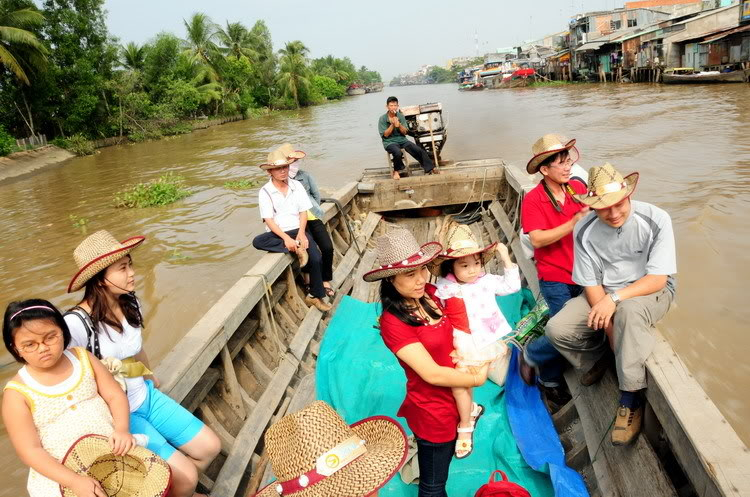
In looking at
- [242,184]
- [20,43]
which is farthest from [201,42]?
[242,184]

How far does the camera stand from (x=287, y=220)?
182 inches

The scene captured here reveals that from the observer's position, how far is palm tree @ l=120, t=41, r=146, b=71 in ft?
107

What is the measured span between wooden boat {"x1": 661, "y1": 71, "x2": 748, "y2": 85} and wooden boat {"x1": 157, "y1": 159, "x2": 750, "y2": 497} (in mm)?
25186

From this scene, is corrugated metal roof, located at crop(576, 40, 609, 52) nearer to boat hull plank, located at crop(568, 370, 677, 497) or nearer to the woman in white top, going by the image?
boat hull plank, located at crop(568, 370, 677, 497)

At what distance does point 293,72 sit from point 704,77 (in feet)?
109

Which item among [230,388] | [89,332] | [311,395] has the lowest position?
[311,395]

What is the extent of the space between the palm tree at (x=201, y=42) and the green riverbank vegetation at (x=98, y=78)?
0.08 meters

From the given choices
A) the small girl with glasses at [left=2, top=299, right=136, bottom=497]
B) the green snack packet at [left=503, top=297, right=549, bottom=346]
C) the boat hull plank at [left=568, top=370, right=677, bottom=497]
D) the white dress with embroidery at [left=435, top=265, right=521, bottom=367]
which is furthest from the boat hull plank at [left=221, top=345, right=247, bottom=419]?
the boat hull plank at [left=568, top=370, right=677, bottom=497]

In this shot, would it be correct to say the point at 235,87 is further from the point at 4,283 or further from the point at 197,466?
the point at 197,466

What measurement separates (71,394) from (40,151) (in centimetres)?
2664

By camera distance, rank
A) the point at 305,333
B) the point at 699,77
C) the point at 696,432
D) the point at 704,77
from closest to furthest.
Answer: the point at 696,432 → the point at 305,333 → the point at 704,77 → the point at 699,77

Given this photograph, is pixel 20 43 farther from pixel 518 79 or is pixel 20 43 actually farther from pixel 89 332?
pixel 518 79

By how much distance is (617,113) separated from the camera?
68.2ft

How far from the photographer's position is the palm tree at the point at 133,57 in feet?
107
